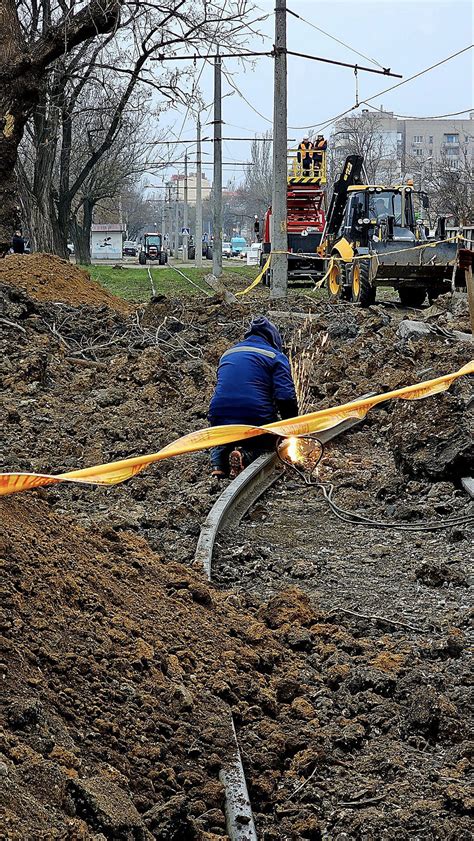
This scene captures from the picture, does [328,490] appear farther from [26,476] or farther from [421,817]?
[421,817]

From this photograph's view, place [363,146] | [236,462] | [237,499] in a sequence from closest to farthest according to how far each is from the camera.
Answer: [237,499], [236,462], [363,146]

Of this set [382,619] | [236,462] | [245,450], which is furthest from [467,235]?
[382,619]

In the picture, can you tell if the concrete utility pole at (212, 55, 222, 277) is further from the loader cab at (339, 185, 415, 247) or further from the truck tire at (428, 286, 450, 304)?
the truck tire at (428, 286, 450, 304)

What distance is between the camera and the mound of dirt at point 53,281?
74.8 feet

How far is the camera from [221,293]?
22.7m

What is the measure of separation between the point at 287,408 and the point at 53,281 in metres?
15.7

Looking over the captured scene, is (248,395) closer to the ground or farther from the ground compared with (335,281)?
closer to the ground

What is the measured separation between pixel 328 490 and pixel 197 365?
19.2 feet

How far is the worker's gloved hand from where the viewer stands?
9000 millimetres

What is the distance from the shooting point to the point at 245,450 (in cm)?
915

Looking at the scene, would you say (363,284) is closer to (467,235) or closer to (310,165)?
(467,235)

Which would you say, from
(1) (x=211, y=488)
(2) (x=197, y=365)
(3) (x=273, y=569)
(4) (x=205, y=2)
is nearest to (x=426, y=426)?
(1) (x=211, y=488)

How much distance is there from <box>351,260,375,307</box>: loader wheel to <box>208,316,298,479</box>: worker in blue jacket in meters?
14.1

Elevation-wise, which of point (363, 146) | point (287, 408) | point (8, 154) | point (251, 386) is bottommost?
point (287, 408)
